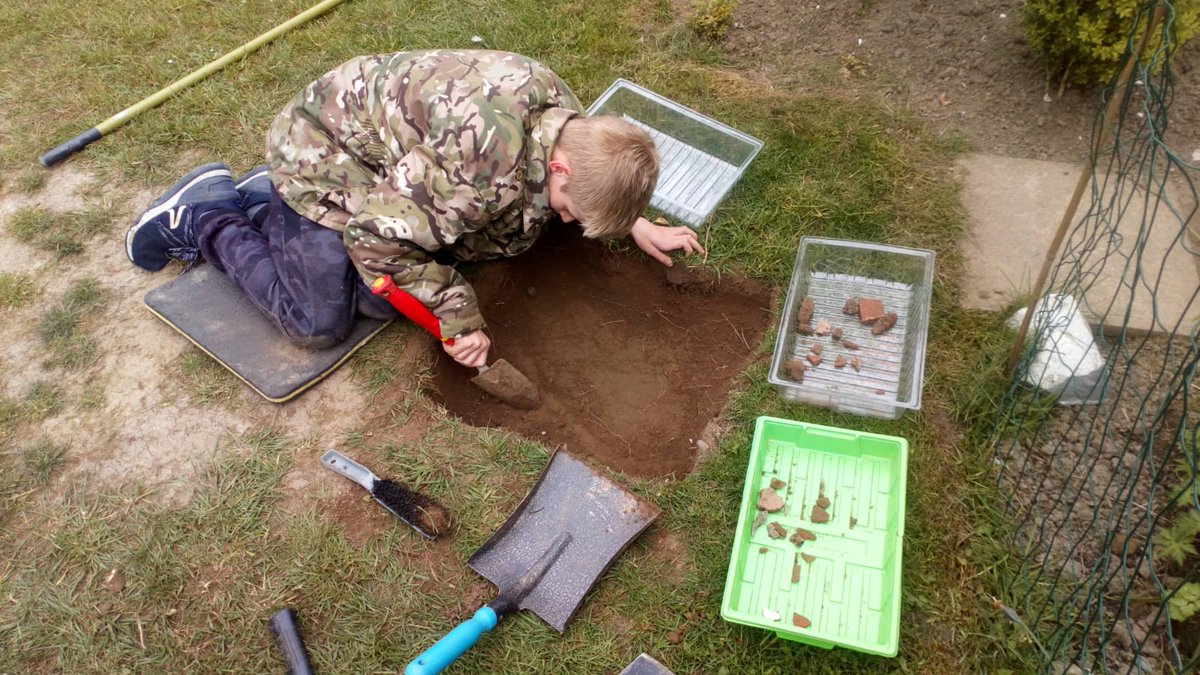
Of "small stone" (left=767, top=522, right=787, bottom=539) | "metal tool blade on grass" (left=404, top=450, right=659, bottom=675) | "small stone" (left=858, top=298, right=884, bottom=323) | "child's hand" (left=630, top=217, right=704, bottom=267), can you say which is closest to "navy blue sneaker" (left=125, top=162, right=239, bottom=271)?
"child's hand" (left=630, top=217, right=704, bottom=267)

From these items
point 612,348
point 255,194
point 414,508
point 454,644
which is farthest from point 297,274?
point 454,644

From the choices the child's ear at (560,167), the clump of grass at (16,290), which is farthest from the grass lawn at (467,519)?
the child's ear at (560,167)

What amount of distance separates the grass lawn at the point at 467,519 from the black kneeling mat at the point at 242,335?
0.11 metres

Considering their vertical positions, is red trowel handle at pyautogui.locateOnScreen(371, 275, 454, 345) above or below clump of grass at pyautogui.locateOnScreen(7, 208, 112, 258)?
above

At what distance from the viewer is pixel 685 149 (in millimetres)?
3502

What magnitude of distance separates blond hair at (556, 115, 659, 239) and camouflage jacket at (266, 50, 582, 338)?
127 millimetres

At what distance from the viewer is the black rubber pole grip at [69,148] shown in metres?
3.67

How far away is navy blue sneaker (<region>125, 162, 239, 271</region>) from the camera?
10.2 ft

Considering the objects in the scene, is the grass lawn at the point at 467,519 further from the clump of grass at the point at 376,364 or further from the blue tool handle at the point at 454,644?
the blue tool handle at the point at 454,644

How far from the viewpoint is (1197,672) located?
205 centimetres

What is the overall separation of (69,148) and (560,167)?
9.29ft

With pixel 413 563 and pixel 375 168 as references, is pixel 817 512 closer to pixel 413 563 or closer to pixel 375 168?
pixel 413 563

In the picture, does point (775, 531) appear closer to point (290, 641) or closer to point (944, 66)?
point (290, 641)

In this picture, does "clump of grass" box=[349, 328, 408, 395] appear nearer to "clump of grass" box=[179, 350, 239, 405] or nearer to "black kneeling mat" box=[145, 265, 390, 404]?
"black kneeling mat" box=[145, 265, 390, 404]
